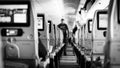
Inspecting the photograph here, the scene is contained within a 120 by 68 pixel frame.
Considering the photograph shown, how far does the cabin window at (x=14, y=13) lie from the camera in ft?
11.3

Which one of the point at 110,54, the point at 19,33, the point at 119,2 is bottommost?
the point at 110,54

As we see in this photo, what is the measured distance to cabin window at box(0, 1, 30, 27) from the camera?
3.44m

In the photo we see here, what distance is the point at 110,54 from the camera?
272cm

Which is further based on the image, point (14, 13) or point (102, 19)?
point (102, 19)

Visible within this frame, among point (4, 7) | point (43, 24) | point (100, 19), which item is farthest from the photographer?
point (43, 24)

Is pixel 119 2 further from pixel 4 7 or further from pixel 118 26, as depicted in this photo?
pixel 4 7

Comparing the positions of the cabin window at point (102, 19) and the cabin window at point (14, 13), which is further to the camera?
the cabin window at point (102, 19)

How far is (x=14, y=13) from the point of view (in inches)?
136

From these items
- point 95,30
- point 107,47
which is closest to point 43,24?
point 95,30

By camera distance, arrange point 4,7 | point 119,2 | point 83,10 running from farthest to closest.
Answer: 1. point 83,10
2. point 4,7
3. point 119,2

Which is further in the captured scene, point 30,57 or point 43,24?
point 43,24

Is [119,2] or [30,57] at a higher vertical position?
[119,2]

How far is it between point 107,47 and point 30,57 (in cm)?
131

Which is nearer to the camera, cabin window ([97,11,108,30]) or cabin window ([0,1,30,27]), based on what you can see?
cabin window ([0,1,30,27])
